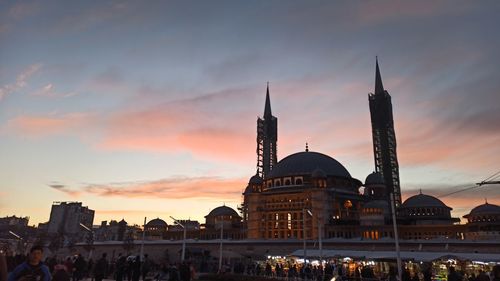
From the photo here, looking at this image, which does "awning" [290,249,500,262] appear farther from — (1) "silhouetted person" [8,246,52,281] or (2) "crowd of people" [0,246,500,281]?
(1) "silhouetted person" [8,246,52,281]

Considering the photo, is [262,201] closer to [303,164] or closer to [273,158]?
[303,164]

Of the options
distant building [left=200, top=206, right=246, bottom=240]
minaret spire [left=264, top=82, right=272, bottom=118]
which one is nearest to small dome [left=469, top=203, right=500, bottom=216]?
distant building [left=200, top=206, right=246, bottom=240]

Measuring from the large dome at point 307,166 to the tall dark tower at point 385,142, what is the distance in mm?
13540

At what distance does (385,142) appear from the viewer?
113062 mm

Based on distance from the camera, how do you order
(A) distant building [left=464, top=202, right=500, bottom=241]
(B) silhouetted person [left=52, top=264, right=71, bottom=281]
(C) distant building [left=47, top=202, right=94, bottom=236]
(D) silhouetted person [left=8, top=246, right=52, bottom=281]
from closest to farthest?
(D) silhouetted person [left=8, top=246, right=52, bottom=281] < (B) silhouetted person [left=52, top=264, right=71, bottom=281] < (A) distant building [left=464, top=202, right=500, bottom=241] < (C) distant building [left=47, top=202, right=94, bottom=236]

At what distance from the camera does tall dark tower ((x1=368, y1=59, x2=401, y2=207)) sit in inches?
4402

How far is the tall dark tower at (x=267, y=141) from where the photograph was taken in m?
128

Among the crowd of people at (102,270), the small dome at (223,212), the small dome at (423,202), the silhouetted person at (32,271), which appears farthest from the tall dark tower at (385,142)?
the silhouetted person at (32,271)

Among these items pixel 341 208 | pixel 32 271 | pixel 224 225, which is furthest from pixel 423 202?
pixel 32 271

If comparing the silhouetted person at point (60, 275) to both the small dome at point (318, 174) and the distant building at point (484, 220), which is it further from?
the small dome at point (318, 174)

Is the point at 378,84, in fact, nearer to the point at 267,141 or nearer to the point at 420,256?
the point at 267,141

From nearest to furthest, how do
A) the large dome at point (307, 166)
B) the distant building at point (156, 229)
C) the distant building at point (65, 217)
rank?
the large dome at point (307, 166), the distant building at point (156, 229), the distant building at point (65, 217)

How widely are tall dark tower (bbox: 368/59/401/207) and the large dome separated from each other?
1354 centimetres

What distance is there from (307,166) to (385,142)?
27.1 m
